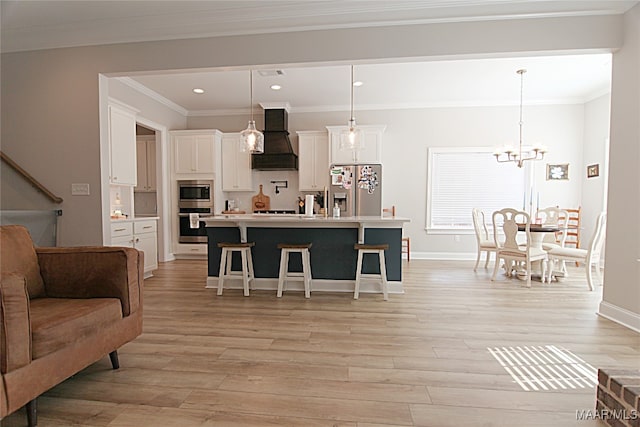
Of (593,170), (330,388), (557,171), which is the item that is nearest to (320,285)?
(330,388)

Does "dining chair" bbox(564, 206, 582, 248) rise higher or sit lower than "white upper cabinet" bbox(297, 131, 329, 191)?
lower

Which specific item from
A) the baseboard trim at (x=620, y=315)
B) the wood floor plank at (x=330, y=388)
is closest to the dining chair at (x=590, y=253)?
the baseboard trim at (x=620, y=315)

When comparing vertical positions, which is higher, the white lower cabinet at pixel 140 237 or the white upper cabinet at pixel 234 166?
the white upper cabinet at pixel 234 166

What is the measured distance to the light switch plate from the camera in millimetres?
3484

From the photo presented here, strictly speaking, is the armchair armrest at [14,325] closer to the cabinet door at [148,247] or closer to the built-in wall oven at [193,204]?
the cabinet door at [148,247]

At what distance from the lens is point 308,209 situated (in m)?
4.35

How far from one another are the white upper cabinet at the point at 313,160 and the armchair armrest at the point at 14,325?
508cm

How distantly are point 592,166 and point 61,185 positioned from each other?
7.73 metres

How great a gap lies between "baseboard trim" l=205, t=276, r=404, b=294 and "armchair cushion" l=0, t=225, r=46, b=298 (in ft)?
7.33

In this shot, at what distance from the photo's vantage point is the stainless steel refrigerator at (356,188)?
5891mm

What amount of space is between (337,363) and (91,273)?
1.64 meters

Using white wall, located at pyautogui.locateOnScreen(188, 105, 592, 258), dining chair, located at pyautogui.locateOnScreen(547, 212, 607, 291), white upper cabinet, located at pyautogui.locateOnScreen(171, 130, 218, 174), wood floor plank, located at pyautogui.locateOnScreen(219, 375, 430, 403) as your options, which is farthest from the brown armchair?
dining chair, located at pyautogui.locateOnScreen(547, 212, 607, 291)

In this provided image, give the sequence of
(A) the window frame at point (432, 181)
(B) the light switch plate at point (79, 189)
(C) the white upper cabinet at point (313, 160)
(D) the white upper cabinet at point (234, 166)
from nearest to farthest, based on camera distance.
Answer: (B) the light switch plate at point (79, 189)
(A) the window frame at point (432, 181)
(C) the white upper cabinet at point (313, 160)
(D) the white upper cabinet at point (234, 166)

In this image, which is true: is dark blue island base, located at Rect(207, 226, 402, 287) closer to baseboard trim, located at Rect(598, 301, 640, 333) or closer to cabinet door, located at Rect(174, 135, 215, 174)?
baseboard trim, located at Rect(598, 301, 640, 333)
